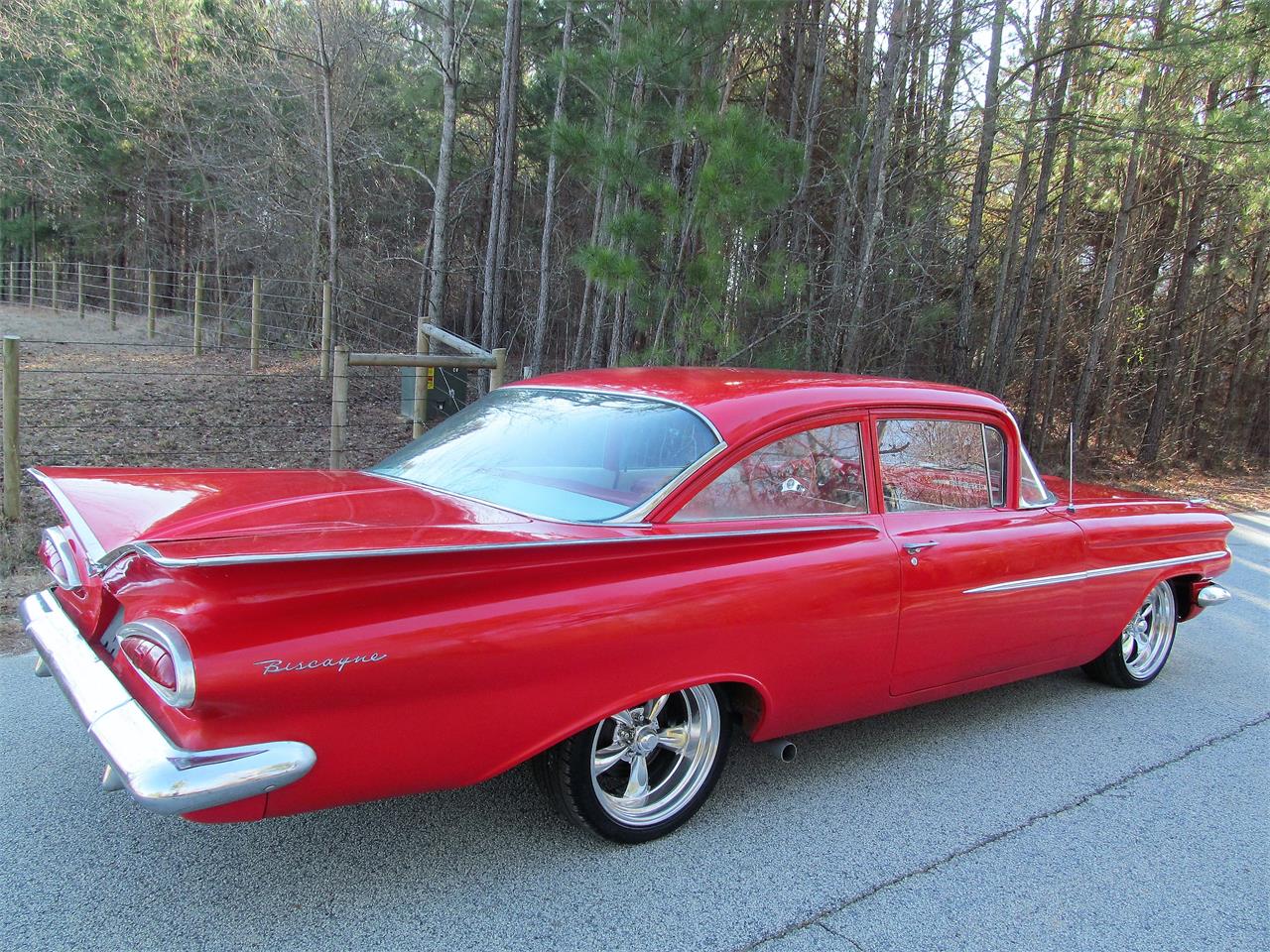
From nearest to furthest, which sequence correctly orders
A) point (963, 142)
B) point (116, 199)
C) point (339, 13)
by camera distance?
point (963, 142) → point (339, 13) → point (116, 199)

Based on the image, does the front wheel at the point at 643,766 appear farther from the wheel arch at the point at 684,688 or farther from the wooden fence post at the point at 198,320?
the wooden fence post at the point at 198,320

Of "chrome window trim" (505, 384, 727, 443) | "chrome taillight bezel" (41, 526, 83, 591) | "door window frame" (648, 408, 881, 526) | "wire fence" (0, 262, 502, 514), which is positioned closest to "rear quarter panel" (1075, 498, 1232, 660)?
"door window frame" (648, 408, 881, 526)

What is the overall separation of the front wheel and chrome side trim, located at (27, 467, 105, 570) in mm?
1362

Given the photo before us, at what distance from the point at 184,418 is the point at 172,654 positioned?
865 cm

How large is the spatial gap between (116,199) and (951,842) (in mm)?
29546

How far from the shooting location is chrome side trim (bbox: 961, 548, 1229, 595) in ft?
11.3

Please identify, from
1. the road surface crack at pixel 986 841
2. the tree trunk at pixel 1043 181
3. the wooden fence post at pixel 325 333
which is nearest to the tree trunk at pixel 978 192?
the tree trunk at pixel 1043 181

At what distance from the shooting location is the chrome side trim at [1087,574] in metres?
3.45

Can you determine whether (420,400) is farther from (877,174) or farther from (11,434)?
(877,174)

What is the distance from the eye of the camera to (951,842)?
9.37 feet

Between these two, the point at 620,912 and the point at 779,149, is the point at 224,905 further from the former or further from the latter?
the point at 779,149

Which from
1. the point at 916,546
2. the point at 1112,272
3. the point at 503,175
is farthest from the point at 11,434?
the point at 1112,272

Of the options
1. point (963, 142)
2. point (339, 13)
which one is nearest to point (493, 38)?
point (339, 13)

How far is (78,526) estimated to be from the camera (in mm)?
2508
